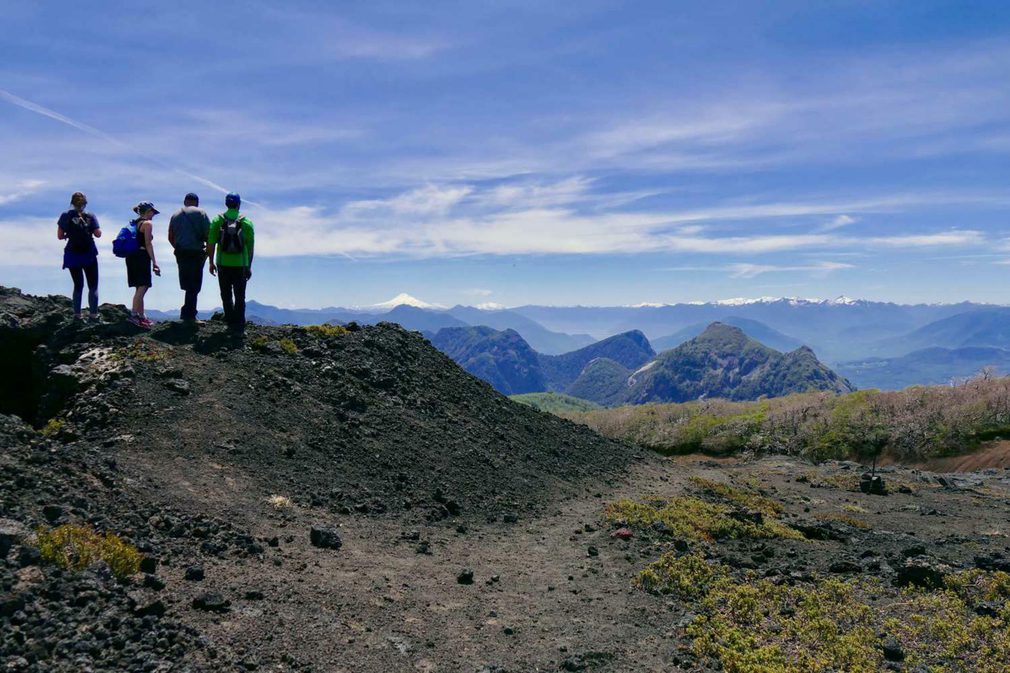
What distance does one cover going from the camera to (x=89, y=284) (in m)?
17.1

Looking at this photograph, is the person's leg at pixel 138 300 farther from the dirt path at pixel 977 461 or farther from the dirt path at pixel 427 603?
the dirt path at pixel 977 461

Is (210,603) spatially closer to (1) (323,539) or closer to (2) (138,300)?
(1) (323,539)

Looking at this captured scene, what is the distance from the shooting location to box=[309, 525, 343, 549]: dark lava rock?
38.1ft

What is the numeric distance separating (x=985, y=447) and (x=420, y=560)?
41.6m

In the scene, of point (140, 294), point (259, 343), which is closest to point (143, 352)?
point (140, 294)

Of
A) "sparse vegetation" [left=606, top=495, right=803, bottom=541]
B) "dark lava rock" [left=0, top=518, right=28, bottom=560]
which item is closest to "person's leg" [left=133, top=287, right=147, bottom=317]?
"dark lava rock" [left=0, top=518, right=28, bottom=560]

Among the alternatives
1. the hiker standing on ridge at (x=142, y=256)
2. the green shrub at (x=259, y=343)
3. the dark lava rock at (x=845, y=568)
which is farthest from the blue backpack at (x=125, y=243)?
the dark lava rock at (x=845, y=568)

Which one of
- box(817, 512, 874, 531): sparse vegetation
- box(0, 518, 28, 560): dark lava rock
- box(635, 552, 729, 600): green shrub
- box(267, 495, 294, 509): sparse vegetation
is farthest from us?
box(817, 512, 874, 531): sparse vegetation

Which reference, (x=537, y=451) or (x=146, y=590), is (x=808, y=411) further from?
(x=146, y=590)

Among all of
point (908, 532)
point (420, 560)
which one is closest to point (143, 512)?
point (420, 560)

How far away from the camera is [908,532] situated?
1867 cm

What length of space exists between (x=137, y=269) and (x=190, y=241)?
1.64 meters

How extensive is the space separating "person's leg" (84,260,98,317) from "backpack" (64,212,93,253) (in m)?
0.56

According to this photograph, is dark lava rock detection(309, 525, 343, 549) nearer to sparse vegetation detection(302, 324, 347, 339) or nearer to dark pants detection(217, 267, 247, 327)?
dark pants detection(217, 267, 247, 327)
